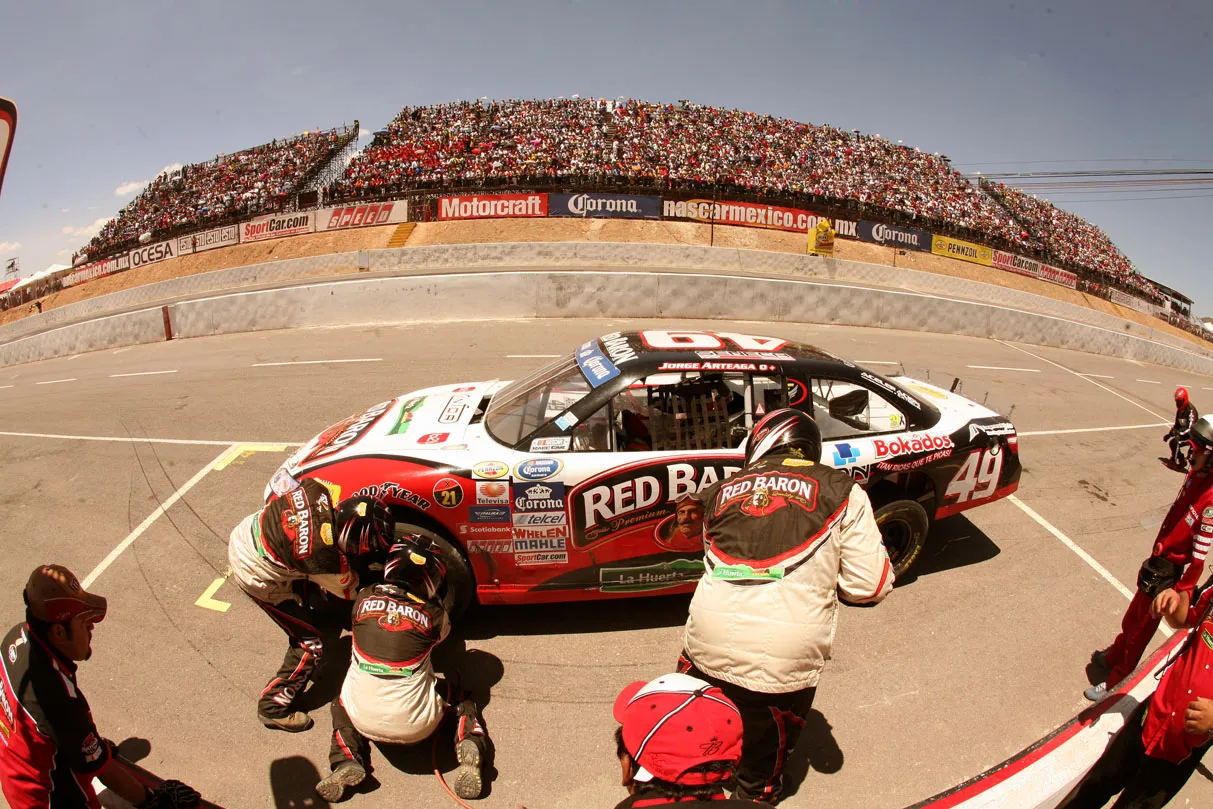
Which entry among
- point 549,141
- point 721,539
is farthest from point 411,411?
point 549,141

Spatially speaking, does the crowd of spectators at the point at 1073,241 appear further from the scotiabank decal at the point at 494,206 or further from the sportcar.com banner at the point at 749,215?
the scotiabank decal at the point at 494,206

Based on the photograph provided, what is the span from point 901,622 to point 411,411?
3.79 m

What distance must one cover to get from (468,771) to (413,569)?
1.02 m

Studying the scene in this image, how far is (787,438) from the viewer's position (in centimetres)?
266

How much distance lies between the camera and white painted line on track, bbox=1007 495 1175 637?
500cm

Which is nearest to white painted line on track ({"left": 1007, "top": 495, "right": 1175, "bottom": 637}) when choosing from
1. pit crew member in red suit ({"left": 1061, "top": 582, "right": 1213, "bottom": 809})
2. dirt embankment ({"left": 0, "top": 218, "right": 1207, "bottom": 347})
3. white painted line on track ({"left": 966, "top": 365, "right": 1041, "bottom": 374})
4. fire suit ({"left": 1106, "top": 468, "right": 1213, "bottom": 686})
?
fire suit ({"left": 1106, "top": 468, "right": 1213, "bottom": 686})

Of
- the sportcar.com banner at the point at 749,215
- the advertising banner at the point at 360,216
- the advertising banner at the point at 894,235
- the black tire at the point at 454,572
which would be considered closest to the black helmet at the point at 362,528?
the black tire at the point at 454,572

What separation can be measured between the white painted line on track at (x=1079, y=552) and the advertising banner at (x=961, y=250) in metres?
26.6

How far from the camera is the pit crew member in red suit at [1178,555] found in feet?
11.8

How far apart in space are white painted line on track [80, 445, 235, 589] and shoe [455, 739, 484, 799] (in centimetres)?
338

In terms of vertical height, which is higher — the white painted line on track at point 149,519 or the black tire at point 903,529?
the black tire at point 903,529

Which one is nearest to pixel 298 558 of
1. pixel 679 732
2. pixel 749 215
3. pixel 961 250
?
pixel 679 732

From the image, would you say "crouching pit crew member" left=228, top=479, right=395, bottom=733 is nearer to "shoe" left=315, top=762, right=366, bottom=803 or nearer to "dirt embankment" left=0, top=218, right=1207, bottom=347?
"shoe" left=315, top=762, right=366, bottom=803

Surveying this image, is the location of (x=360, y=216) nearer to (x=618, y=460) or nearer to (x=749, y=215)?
(x=749, y=215)
